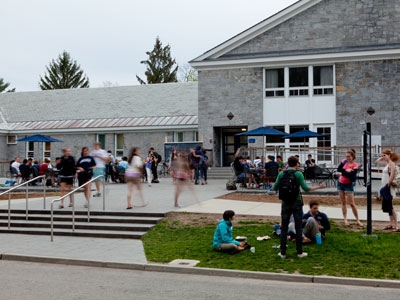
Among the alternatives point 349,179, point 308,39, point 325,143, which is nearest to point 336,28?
point 308,39

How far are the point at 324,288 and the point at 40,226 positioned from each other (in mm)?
8438

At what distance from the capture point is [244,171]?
65.8 ft

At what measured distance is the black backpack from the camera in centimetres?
906

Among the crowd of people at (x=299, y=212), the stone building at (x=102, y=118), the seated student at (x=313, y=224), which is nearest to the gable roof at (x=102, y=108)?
the stone building at (x=102, y=118)

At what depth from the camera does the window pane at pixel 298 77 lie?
26281 mm

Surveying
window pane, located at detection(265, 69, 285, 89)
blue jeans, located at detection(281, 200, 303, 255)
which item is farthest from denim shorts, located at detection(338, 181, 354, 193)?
window pane, located at detection(265, 69, 285, 89)

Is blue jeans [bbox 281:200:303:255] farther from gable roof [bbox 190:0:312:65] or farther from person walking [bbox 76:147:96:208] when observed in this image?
gable roof [bbox 190:0:312:65]

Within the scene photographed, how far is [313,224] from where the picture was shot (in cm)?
1026

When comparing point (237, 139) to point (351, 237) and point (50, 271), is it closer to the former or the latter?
point (351, 237)

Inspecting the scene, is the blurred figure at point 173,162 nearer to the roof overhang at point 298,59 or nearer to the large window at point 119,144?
the roof overhang at point 298,59

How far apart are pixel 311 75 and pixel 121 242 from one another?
17.4 metres

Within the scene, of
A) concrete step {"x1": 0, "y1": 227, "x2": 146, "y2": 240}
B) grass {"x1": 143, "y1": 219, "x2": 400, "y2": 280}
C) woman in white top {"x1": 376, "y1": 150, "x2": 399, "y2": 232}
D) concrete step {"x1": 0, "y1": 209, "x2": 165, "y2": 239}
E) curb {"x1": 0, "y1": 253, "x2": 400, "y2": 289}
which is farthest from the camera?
concrete step {"x1": 0, "y1": 209, "x2": 165, "y2": 239}

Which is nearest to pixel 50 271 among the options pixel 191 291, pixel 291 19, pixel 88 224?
pixel 191 291

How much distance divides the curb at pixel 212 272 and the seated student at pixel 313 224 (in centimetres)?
210
